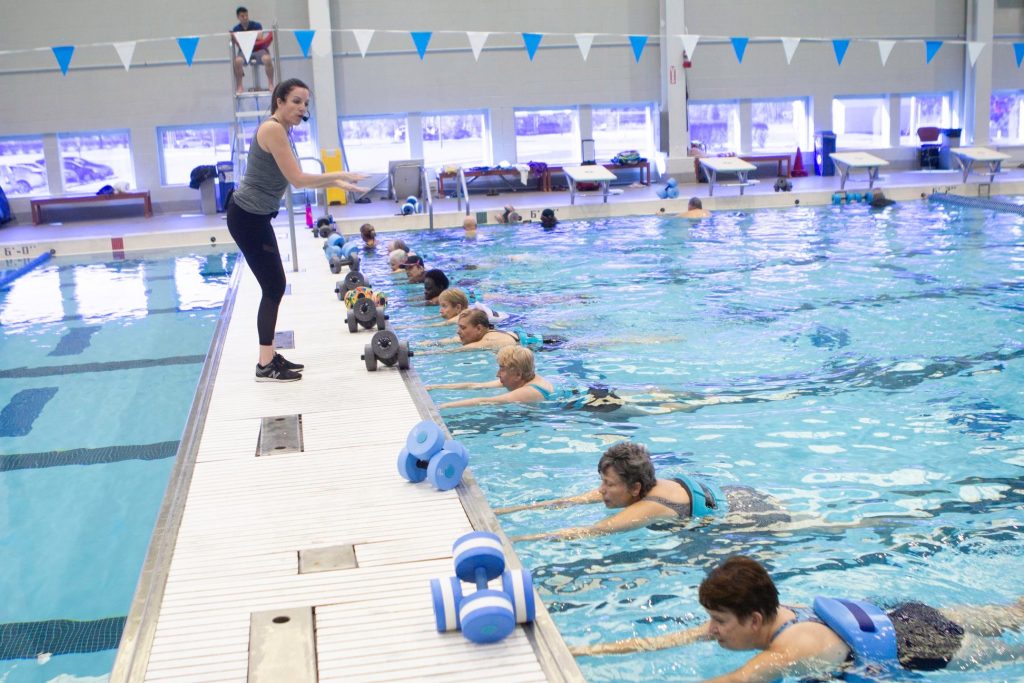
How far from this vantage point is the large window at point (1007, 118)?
23.6m

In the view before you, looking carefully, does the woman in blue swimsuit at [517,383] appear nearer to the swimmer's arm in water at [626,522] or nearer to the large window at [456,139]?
the swimmer's arm in water at [626,522]

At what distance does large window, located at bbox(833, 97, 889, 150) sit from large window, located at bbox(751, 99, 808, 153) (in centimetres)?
81

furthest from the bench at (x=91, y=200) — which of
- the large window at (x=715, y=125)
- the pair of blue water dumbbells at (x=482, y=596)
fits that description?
the pair of blue water dumbbells at (x=482, y=596)

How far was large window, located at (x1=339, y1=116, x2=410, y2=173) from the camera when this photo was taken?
21391mm

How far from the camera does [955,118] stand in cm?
2300

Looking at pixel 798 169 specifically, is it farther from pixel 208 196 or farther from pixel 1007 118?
pixel 208 196

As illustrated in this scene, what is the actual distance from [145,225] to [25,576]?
14408mm

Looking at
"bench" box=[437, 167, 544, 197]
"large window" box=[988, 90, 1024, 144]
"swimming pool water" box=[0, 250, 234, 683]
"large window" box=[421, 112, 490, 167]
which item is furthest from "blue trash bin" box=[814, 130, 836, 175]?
"swimming pool water" box=[0, 250, 234, 683]

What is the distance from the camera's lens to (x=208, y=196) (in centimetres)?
1912

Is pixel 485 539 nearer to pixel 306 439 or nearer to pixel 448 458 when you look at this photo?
pixel 448 458

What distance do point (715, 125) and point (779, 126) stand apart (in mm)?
1533

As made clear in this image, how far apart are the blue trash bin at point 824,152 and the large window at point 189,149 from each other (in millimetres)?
12554

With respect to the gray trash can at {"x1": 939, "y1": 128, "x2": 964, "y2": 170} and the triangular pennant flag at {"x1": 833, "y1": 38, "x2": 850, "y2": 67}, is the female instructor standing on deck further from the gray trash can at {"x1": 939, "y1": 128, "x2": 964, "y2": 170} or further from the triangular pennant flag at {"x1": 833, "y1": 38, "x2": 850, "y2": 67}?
the gray trash can at {"x1": 939, "y1": 128, "x2": 964, "y2": 170}

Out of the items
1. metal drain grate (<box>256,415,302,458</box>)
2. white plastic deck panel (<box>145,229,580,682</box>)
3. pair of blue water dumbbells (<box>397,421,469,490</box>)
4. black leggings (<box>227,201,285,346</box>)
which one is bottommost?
white plastic deck panel (<box>145,229,580,682</box>)
